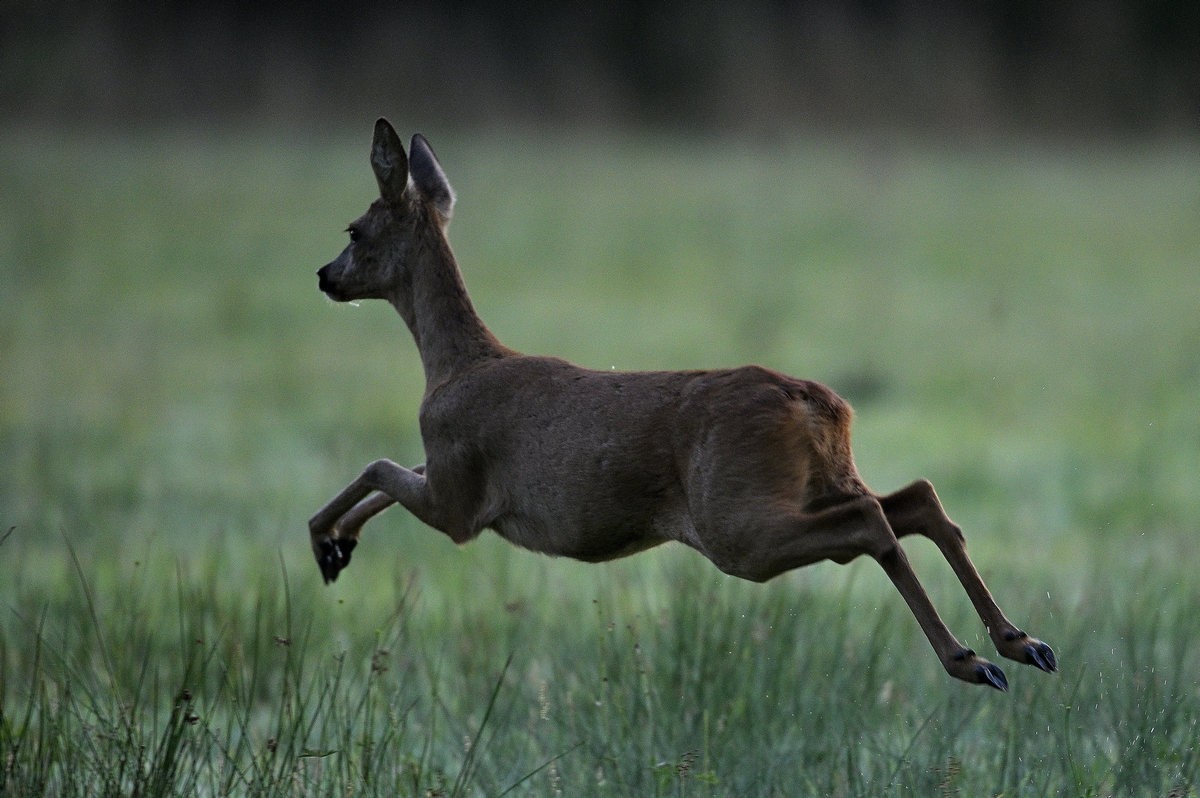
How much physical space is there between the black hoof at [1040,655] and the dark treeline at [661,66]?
23048 mm

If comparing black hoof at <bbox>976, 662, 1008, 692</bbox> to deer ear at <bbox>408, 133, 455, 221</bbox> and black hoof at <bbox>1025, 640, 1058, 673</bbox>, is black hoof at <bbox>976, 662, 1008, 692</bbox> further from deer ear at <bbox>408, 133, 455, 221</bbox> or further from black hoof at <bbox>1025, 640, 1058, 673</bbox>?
deer ear at <bbox>408, 133, 455, 221</bbox>

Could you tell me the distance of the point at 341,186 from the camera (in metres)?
25.9

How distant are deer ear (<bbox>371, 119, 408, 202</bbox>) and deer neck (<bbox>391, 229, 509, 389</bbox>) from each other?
0.75 feet

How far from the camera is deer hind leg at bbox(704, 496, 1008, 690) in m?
5.30

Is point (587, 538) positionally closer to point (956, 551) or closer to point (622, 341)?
point (956, 551)

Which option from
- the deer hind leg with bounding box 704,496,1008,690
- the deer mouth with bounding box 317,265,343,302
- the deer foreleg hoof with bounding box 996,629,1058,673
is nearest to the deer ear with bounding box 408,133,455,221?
the deer mouth with bounding box 317,265,343,302

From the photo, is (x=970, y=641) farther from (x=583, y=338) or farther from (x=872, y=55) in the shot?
(x=872, y=55)

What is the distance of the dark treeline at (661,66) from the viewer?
2823 centimetres

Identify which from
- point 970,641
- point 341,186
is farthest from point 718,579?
point 341,186

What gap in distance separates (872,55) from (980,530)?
16162mm

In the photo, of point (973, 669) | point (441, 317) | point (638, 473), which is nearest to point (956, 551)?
point (973, 669)

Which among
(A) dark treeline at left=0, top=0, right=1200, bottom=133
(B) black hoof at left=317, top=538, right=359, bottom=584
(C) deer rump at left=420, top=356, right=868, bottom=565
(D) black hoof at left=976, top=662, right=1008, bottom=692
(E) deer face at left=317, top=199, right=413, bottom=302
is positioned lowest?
(D) black hoof at left=976, top=662, right=1008, bottom=692

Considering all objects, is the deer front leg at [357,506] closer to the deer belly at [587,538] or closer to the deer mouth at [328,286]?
the deer belly at [587,538]

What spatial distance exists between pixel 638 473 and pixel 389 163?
1.78 m
